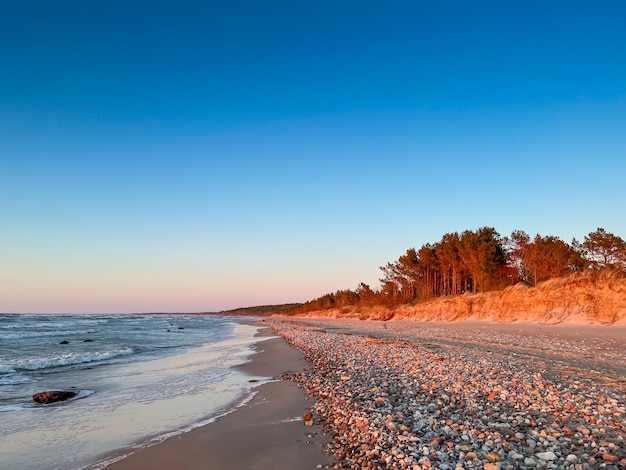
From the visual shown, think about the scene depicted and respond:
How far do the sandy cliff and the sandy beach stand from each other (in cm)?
1790

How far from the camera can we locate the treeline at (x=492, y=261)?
4047 centimetres

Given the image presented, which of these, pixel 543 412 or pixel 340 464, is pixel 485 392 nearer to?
pixel 543 412

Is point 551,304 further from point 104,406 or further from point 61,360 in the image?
point 61,360

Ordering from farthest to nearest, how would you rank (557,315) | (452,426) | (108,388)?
(557,315)
(108,388)
(452,426)

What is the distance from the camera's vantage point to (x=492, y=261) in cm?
5319

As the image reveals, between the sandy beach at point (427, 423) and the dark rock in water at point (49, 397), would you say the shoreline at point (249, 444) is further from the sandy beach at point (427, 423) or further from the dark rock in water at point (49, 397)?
the dark rock in water at point (49, 397)

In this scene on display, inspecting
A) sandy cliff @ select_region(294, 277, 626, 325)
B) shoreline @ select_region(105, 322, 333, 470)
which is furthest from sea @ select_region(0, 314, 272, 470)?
sandy cliff @ select_region(294, 277, 626, 325)

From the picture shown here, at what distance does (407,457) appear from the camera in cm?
524

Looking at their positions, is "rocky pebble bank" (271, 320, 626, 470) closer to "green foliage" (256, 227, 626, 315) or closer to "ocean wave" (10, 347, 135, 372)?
"ocean wave" (10, 347, 135, 372)

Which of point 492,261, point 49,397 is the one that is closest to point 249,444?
point 49,397

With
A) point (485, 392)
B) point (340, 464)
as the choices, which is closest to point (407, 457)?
point (340, 464)

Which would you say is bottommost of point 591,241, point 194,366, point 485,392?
point 194,366

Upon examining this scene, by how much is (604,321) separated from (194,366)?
27152 mm

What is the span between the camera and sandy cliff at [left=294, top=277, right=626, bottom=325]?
87.8ft
